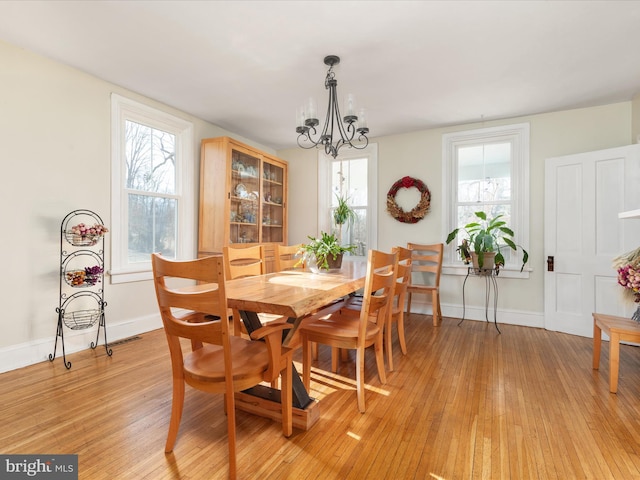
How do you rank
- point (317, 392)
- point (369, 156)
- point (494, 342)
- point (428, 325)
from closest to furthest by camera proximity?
point (317, 392)
point (494, 342)
point (428, 325)
point (369, 156)

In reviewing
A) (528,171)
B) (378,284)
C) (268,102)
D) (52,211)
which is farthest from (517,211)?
(52,211)

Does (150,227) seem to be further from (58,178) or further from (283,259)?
(283,259)

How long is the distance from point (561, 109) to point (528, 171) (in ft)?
2.40

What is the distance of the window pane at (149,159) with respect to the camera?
11.3 feet

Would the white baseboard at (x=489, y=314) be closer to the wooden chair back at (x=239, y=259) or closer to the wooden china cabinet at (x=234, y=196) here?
the wooden china cabinet at (x=234, y=196)

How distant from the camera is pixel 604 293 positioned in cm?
343

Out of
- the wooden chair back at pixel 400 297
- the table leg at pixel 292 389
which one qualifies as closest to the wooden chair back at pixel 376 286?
the wooden chair back at pixel 400 297

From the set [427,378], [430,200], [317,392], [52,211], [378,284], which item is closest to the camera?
[378,284]

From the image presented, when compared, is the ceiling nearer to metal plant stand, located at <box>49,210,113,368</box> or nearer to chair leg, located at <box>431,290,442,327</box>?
metal plant stand, located at <box>49,210,113,368</box>

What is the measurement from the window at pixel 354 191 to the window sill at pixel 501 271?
105 cm

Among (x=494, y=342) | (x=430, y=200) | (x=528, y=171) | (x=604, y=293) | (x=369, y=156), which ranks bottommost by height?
(x=494, y=342)

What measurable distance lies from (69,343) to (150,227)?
4.31 ft

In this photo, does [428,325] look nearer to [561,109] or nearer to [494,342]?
[494,342]

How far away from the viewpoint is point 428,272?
4.41 meters
